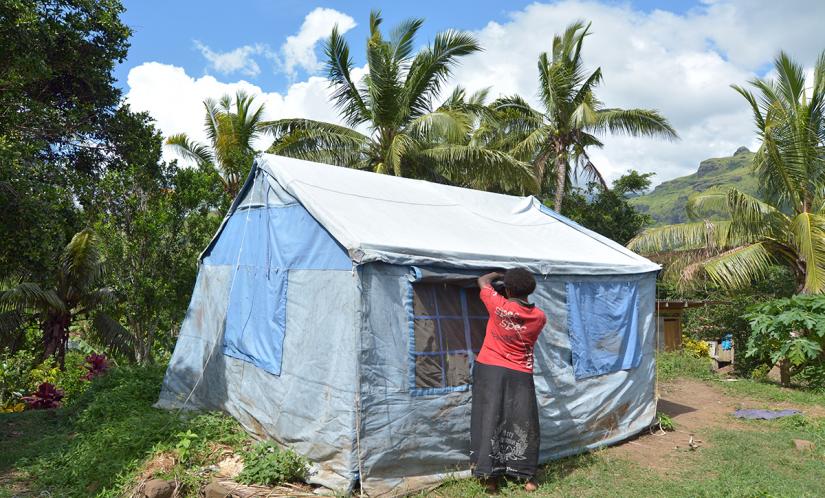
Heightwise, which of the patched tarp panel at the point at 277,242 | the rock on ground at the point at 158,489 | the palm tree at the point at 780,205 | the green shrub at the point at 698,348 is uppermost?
the palm tree at the point at 780,205

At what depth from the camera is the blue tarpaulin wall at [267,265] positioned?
17.6 feet

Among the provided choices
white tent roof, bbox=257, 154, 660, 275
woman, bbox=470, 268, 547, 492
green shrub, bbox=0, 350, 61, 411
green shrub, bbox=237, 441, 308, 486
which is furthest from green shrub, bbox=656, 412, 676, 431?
green shrub, bbox=0, 350, 61, 411

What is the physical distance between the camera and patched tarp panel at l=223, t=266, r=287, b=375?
5523 millimetres

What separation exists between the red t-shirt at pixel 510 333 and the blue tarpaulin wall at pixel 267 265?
1268mm

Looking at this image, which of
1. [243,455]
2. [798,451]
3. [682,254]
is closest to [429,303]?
[243,455]

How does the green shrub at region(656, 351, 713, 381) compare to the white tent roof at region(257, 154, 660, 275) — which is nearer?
the white tent roof at region(257, 154, 660, 275)

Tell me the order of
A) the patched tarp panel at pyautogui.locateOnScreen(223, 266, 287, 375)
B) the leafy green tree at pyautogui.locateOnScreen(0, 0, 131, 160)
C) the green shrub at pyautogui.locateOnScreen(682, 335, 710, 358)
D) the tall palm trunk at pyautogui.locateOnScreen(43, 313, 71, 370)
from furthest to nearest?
the green shrub at pyautogui.locateOnScreen(682, 335, 710, 358) < the tall palm trunk at pyautogui.locateOnScreen(43, 313, 71, 370) < the leafy green tree at pyautogui.locateOnScreen(0, 0, 131, 160) < the patched tarp panel at pyautogui.locateOnScreen(223, 266, 287, 375)

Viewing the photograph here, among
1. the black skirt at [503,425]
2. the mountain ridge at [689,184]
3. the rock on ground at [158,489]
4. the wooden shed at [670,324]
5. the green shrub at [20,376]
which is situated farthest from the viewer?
the mountain ridge at [689,184]

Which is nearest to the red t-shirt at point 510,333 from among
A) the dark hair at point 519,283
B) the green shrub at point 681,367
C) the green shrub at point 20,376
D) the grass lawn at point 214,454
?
the dark hair at point 519,283

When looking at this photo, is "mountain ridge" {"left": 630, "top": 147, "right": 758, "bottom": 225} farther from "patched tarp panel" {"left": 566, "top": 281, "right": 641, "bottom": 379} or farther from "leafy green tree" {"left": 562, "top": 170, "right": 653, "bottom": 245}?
"patched tarp panel" {"left": 566, "top": 281, "right": 641, "bottom": 379}

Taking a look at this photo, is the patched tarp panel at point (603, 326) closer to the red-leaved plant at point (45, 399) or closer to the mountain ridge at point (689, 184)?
the red-leaved plant at point (45, 399)

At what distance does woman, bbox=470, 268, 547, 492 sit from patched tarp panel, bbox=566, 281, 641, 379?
4.40 ft

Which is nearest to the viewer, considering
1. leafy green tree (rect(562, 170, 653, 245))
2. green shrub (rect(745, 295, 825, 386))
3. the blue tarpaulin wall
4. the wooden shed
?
the blue tarpaulin wall

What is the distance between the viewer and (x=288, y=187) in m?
5.77
